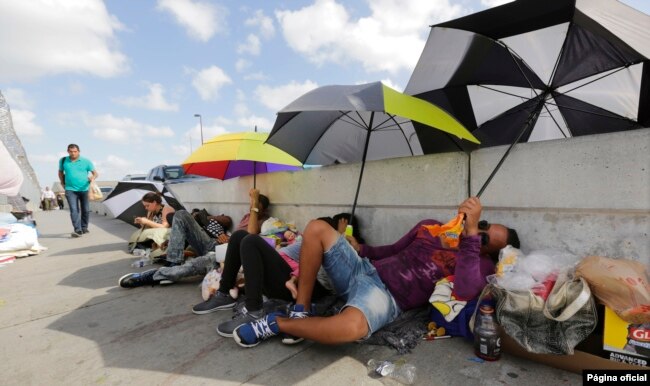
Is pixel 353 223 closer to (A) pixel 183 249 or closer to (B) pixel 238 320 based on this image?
(B) pixel 238 320

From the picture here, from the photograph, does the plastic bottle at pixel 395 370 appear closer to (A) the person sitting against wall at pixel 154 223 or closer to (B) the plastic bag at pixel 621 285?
(B) the plastic bag at pixel 621 285

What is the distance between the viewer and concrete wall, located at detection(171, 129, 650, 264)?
2.18m

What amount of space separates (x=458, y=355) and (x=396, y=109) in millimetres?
1652

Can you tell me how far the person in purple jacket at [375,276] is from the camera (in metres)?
2.05

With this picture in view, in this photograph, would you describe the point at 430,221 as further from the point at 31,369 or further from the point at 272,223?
the point at 31,369

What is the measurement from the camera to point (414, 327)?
2.46m

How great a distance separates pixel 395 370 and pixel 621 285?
1.29m

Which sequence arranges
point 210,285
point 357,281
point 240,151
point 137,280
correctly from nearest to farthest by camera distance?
1. point 357,281
2. point 210,285
3. point 137,280
4. point 240,151

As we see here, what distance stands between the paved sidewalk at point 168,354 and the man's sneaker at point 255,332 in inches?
2.2

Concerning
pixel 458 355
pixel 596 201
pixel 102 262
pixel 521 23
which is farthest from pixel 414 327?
pixel 102 262

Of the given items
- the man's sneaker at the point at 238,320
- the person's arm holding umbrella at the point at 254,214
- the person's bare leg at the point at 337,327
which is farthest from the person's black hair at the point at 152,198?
the person's bare leg at the point at 337,327

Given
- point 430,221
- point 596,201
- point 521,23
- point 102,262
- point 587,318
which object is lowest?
point 102,262

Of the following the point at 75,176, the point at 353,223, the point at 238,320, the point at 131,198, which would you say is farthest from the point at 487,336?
the point at 75,176

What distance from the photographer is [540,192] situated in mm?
2535
